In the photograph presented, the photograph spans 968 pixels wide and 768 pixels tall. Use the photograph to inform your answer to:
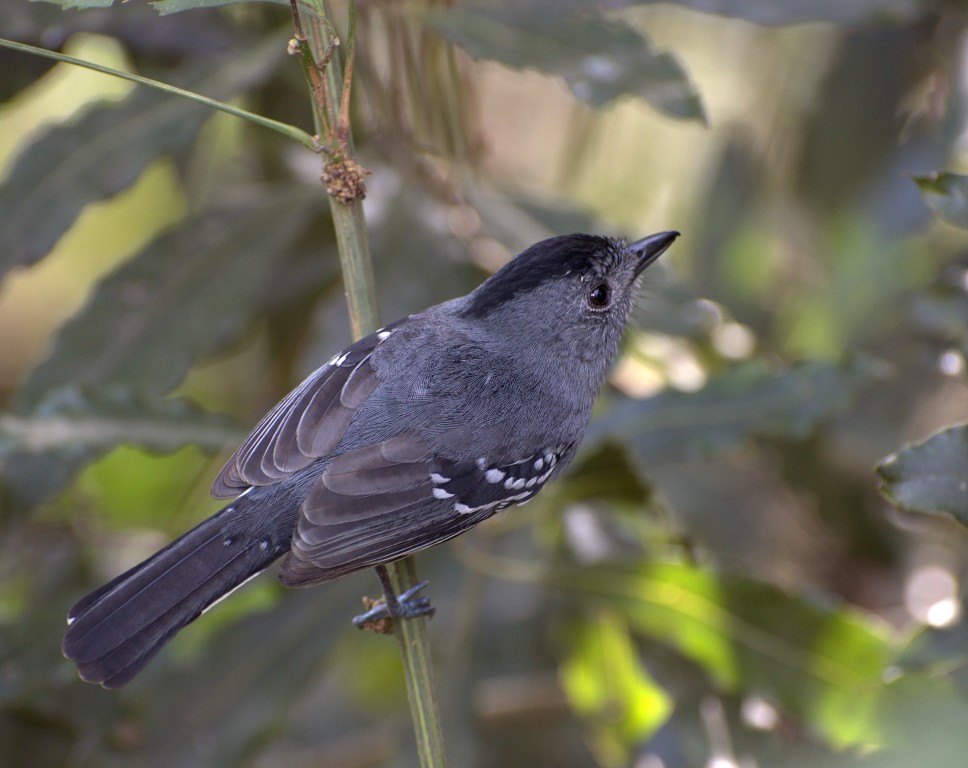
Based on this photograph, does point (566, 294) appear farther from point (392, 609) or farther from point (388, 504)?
point (392, 609)

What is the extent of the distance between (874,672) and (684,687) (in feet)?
1.83

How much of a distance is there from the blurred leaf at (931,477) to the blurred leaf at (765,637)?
706mm

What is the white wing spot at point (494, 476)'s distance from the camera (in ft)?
7.16

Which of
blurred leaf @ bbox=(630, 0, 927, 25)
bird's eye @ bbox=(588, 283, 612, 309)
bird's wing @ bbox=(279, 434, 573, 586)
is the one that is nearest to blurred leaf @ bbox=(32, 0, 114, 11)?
bird's wing @ bbox=(279, 434, 573, 586)

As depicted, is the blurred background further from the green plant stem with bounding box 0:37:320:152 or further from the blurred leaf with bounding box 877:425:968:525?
the green plant stem with bounding box 0:37:320:152

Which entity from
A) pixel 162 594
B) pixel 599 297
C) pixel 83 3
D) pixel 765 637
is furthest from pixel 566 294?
pixel 83 3

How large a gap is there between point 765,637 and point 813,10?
1.54 m

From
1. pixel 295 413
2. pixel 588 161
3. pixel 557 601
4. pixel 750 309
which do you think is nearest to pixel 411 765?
pixel 557 601

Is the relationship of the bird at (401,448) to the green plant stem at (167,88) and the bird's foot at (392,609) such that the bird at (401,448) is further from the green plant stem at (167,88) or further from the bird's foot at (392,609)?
the green plant stem at (167,88)

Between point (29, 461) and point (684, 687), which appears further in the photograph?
point (684, 687)

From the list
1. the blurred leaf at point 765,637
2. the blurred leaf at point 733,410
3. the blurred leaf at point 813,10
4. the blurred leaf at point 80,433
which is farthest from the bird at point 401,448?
the blurred leaf at point 813,10

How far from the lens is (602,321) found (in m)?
2.56

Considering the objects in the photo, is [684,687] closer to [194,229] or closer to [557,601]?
[557,601]

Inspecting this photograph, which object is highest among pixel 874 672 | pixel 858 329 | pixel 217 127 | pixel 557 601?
pixel 217 127
